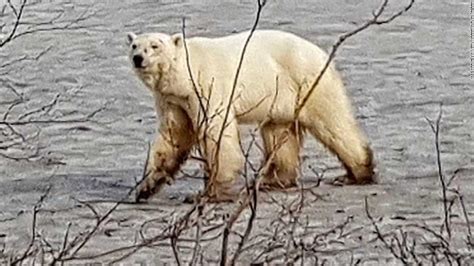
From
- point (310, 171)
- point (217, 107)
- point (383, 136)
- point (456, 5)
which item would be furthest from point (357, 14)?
point (217, 107)

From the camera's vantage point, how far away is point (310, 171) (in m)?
9.47

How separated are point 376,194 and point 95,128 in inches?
105

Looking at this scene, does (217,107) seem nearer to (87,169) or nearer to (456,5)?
(87,169)

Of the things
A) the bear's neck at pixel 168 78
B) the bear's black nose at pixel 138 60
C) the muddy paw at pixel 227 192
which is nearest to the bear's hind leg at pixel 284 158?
the muddy paw at pixel 227 192

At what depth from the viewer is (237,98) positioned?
28.2 feet

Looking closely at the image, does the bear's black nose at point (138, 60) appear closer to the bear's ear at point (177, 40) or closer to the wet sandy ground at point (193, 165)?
the bear's ear at point (177, 40)

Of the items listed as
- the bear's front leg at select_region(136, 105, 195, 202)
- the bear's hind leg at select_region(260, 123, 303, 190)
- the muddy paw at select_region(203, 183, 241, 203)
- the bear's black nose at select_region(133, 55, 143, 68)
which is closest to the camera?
the muddy paw at select_region(203, 183, 241, 203)

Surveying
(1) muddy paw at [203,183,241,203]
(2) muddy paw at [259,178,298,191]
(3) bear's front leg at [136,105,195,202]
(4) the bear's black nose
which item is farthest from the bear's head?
(2) muddy paw at [259,178,298,191]

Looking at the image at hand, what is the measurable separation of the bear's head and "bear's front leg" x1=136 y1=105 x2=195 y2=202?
0.91 feet

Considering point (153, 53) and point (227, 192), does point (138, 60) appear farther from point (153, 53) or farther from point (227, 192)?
point (227, 192)

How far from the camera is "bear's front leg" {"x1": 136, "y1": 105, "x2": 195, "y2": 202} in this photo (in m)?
8.70

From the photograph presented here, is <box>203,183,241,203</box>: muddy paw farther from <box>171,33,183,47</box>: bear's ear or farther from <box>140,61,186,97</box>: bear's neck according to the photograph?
<box>171,33,183,47</box>: bear's ear

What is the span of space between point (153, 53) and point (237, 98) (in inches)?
20.1

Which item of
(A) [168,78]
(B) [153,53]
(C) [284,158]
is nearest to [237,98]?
(A) [168,78]
